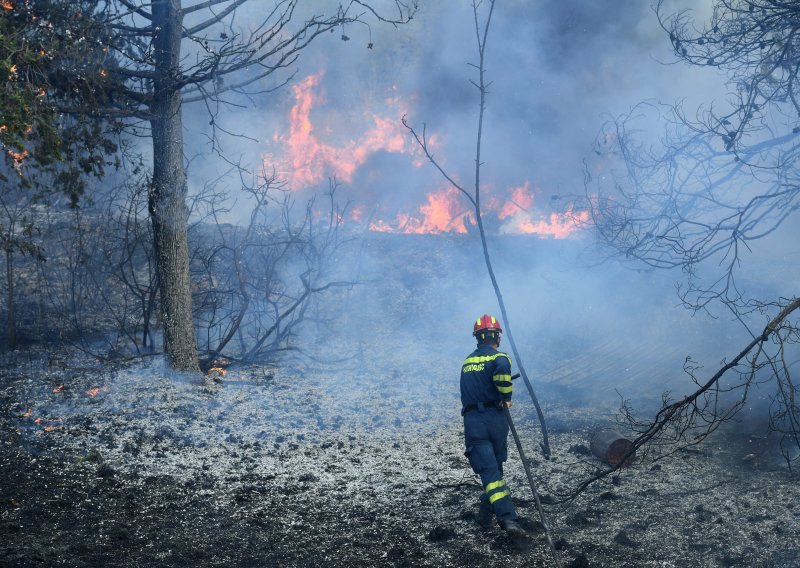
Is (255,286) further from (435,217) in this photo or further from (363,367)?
(435,217)

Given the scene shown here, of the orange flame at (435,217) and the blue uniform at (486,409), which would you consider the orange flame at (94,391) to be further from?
the orange flame at (435,217)

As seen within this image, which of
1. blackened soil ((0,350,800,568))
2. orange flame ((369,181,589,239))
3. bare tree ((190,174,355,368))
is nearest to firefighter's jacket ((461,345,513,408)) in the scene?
blackened soil ((0,350,800,568))

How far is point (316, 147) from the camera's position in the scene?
838 inches

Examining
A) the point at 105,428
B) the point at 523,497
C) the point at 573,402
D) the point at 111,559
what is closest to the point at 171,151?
the point at 105,428

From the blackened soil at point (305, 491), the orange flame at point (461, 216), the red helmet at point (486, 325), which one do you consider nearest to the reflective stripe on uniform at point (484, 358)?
the red helmet at point (486, 325)

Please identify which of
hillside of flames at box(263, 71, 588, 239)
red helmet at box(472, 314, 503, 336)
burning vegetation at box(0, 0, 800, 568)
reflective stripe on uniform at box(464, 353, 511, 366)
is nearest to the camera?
burning vegetation at box(0, 0, 800, 568)

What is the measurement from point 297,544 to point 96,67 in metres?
6.34

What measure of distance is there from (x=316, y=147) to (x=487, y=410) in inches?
661

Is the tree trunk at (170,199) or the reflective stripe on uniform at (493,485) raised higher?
the tree trunk at (170,199)

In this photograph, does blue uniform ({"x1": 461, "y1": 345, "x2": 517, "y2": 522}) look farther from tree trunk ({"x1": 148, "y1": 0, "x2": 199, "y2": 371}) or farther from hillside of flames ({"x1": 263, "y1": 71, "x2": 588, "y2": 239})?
hillside of flames ({"x1": 263, "y1": 71, "x2": 588, "y2": 239})

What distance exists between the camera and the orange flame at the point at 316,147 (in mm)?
20875

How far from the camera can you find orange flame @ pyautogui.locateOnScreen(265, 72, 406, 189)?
20.9 meters

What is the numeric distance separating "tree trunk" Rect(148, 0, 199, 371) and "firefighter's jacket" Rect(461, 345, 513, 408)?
192 inches

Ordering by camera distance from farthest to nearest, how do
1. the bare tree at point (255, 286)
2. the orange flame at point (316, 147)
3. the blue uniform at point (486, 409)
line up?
the orange flame at point (316, 147)
the bare tree at point (255, 286)
the blue uniform at point (486, 409)
